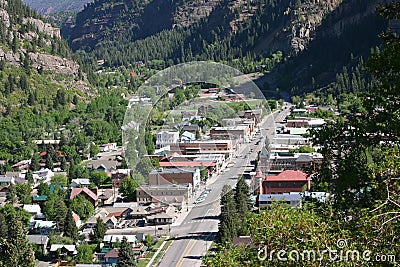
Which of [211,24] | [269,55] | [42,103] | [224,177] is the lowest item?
[224,177]

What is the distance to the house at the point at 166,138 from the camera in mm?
18075

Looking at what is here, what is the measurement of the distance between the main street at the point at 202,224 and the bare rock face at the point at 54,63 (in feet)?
90.8

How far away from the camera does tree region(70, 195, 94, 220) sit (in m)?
20.1

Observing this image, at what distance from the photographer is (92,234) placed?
17625mm

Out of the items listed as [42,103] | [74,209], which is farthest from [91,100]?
[74,209]

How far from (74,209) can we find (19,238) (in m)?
6.31

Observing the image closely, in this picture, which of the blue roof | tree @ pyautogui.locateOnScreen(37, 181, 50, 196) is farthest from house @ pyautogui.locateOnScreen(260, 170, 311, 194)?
tree @ pyautogui.locateOnScreen(37, 181, 50, 196)

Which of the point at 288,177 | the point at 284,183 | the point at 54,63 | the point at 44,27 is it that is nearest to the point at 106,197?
the point at 284,183

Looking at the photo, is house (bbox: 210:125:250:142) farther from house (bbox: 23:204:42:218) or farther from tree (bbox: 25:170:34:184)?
tree (bbox: 25:170:34:184)

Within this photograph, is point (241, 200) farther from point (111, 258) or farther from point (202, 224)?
point (111, 258)

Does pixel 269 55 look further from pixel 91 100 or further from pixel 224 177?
pixel 224 177

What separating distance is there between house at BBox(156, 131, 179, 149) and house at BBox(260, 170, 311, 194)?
124 inches

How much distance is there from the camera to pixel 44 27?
4925 centimetres

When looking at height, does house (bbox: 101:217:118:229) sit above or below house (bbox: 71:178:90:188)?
below
